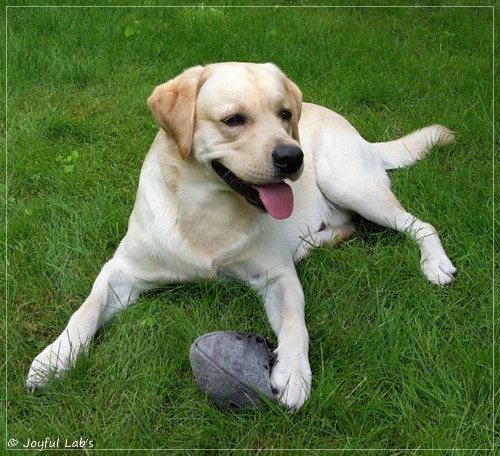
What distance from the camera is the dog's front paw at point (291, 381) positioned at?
2283 millimetres

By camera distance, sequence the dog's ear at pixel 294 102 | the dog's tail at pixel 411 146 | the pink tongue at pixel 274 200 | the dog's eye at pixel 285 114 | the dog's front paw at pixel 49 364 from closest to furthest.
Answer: the dog's front paw at pixel 49 364
the pink tongue at pixel 274 200
the dog's eye at pixel 285 114
the dog's ear at pixel 294 102
the dog's tail at pixel 411 146

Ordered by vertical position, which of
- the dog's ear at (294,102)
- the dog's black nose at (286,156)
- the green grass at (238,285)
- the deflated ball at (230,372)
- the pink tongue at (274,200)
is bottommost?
the green grass at (238,285)

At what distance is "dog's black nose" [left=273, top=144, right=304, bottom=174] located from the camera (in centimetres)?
255

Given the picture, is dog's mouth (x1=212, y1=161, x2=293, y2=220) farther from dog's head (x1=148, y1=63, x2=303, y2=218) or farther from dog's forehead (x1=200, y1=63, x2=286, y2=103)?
dog's forehead (x1=200, y1=63, x2=286, y2=103)

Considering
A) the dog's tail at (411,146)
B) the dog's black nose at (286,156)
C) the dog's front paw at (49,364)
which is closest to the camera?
the dog's front paw at (49,364)

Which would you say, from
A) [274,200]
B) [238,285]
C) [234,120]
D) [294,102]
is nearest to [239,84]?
[234,120]

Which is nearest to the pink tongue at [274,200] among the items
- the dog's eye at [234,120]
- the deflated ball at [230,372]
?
the dog's eye at [234,120]

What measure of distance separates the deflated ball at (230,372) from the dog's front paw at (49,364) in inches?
21.6

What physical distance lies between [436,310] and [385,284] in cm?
28

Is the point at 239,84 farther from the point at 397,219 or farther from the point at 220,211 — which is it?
the point at 397,219

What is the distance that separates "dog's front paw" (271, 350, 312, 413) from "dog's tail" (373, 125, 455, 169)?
1797 mm

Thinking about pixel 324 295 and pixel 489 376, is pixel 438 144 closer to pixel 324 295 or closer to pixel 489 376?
pixel 324 295

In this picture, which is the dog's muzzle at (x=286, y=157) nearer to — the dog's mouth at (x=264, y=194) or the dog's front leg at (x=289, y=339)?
the dog's mouth at (x=264, y=194)

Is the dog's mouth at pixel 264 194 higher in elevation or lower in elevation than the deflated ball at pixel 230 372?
higher
